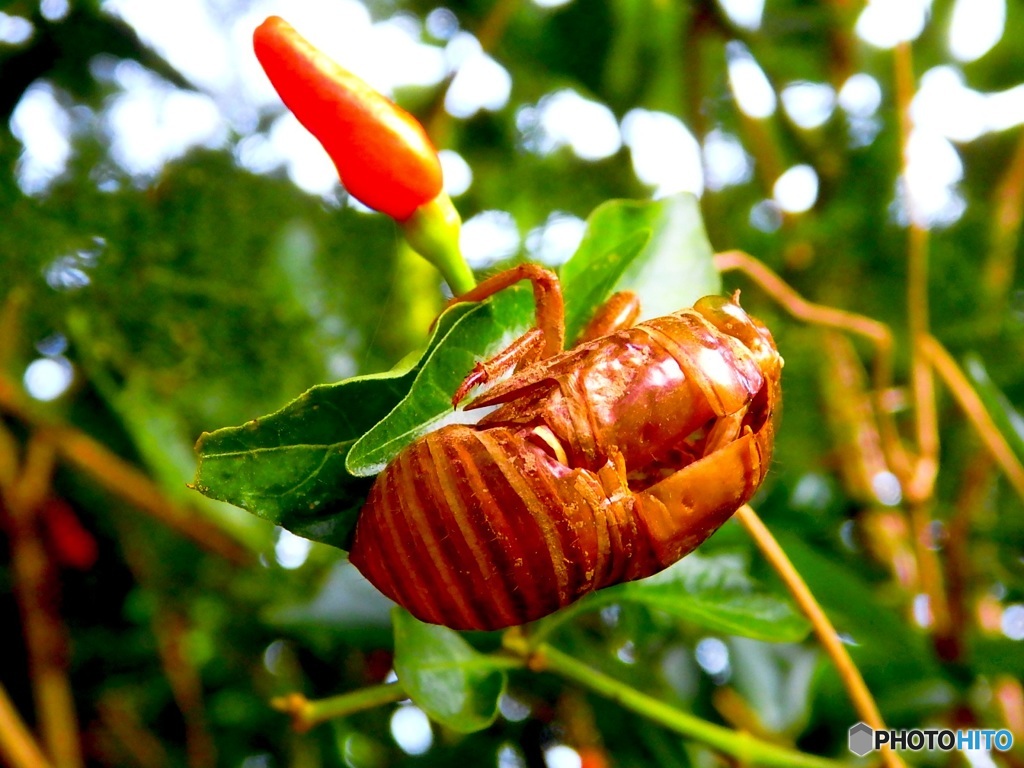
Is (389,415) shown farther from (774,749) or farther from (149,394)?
(149,394)

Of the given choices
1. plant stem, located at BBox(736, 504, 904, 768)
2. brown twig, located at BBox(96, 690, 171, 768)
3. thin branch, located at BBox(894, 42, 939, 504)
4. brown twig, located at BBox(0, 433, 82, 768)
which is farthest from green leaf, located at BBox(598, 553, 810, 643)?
brown twig, located at BBox(96, 690, 171, 768)

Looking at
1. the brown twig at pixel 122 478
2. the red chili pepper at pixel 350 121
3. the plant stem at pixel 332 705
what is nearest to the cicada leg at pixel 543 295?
the red chili pepper at pixel 350 121

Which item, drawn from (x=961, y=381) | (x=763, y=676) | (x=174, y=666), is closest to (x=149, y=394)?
(x=174, y=666)

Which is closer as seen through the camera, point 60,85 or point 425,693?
point 425,693

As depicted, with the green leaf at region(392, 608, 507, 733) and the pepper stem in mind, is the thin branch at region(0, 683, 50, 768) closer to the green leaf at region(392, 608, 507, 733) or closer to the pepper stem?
the green leaf at region(392, 608, 507, 733)

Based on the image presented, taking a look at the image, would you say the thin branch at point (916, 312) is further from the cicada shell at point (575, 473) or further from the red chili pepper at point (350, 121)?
the red chili pepper at point (350, 121)

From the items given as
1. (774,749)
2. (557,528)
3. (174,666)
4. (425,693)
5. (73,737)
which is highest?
(774,749)
